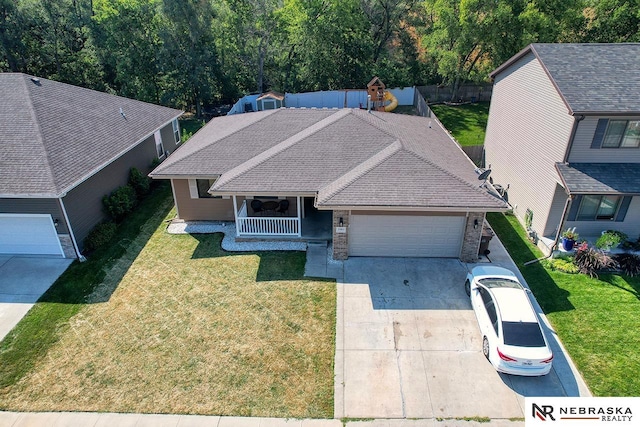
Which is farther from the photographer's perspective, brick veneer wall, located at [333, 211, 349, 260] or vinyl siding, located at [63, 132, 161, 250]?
vinyl siding, located at [63, 132, 161, 250]

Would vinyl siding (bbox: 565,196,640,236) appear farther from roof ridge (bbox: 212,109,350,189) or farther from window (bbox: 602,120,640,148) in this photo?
roof ridge (bbox: 212,109,350,189)

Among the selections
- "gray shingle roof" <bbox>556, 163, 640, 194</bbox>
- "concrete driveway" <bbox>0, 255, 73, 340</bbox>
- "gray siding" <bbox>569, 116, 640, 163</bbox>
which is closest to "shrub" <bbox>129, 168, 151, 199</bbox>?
"concrete driveway" <bbox>0, 255, 73, 340</bbox>

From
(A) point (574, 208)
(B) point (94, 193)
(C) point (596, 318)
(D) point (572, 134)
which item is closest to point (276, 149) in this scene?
(B) point (94, 193)

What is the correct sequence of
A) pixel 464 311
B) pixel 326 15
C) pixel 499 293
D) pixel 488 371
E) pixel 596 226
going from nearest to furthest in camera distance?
pixel 488 371 < pixel 499 293 < pixel 464 311 < pixel 596 226 < pixel 326 15

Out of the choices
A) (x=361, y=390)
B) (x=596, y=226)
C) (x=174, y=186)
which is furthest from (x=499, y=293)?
(x=174, y=186)

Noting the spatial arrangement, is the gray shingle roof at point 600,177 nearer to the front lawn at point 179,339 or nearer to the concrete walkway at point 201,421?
the concrete walkway at point 201,421

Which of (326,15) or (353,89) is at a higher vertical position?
(326,15)

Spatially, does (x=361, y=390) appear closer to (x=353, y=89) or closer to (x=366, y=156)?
(x=366, y=156)
